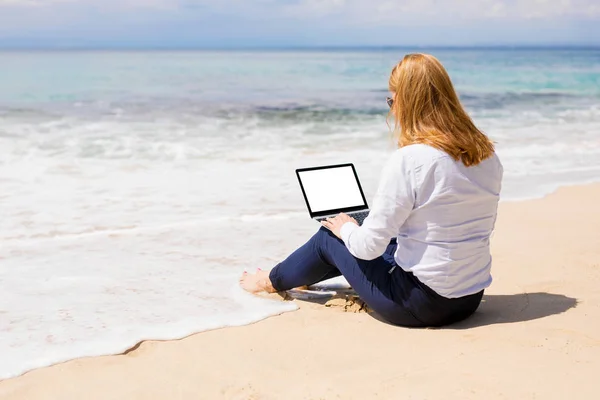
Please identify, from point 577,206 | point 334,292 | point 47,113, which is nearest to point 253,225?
point 334,292

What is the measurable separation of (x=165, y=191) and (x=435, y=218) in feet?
14.8

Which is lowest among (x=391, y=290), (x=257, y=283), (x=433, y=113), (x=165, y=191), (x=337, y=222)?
(x=165, y=191)

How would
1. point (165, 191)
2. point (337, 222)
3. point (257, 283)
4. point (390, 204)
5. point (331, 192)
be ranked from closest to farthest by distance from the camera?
point (390, 204) < point (337, 222) < point (331, 192) < point (257, 283) < point (165, 191)

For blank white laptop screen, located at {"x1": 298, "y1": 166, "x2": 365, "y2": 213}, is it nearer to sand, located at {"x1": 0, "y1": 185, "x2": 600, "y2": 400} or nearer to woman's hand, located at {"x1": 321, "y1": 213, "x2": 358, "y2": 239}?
woman's hand, located at {"x1": 321, "y1": 213, "x2": 358, "y2": 239}

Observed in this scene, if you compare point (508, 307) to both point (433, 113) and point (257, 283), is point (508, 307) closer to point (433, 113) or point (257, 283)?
point (433, 113)

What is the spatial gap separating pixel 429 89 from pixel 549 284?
5.59ft

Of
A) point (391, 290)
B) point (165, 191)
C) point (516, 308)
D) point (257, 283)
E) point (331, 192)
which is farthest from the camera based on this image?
point (165, 191)

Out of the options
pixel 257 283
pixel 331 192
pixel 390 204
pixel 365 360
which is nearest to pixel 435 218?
pixel 390 204

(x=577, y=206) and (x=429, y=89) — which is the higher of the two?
(x=429, y=89)

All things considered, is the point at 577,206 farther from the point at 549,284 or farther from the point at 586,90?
the point at 586,90

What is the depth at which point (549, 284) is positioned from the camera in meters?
3.99

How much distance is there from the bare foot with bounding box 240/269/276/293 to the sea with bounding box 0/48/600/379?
0.07 m

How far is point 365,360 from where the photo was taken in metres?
2.97

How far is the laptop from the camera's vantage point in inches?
143
